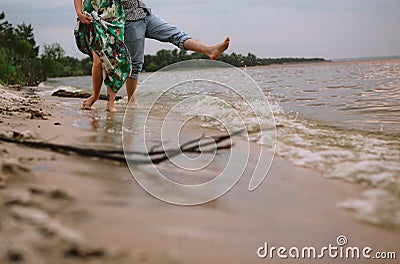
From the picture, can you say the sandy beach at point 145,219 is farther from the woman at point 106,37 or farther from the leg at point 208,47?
the woman at point 106,37

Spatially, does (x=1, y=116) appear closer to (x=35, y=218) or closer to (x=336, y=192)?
(x=35, y=218)

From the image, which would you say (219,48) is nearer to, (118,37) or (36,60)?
(118,37)

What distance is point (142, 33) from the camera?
423 cm

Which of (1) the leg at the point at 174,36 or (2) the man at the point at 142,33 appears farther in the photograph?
(2) the man at the point at 142,33

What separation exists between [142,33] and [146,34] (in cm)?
15

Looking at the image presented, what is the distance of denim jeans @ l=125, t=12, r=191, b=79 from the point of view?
4.14 meters

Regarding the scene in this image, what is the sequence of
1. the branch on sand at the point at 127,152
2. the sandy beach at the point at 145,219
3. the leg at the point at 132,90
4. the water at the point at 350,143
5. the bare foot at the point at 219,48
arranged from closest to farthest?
the sandy beach at the point at 145,219, the water at the point at 350,143, the branch on sand at the point at 127,152, the bare foot at the point at 219,48, the leg at the point at 132,90

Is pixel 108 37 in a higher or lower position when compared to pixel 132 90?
higher

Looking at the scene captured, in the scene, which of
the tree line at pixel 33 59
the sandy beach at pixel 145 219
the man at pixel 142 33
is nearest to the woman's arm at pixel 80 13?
the man at pixel 142 33

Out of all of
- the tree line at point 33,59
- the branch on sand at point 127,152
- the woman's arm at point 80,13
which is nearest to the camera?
the branch on sand at point 127,152

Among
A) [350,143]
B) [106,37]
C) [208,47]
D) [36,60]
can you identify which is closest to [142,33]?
[106,37]

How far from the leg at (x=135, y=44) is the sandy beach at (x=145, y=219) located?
278cm

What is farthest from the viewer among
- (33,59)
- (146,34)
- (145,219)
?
(33,59)

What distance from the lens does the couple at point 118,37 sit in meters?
3.70
